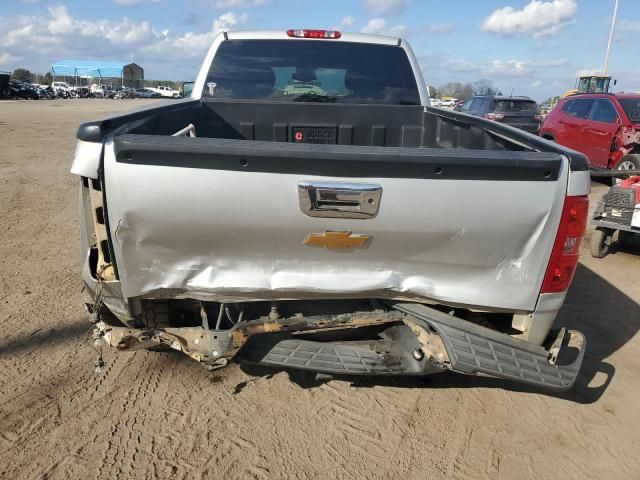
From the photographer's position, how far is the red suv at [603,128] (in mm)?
10109

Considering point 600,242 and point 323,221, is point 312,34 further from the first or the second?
point 600,242

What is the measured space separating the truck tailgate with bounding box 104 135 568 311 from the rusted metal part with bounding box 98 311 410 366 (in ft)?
0.61

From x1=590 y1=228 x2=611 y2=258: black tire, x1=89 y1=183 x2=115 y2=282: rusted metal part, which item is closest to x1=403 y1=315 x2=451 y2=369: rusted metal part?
x1=89 y1=183 x2=115 y2=282: rusted metal part

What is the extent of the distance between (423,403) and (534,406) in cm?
70

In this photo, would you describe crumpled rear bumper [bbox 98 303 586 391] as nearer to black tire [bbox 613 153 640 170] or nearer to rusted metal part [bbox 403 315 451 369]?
rusted metal part [bbox 403 315 451 369]

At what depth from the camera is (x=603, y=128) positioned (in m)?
10.7

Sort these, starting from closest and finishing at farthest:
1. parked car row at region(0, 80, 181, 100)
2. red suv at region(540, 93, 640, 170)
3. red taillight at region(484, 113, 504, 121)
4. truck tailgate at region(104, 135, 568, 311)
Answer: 1. truck tailgate at region(104, 135, 568, 311)
2. red suv at region(540, 93, 640, 170)
3. red taillight at region(484, 113, 504, 121)
4. parked car row at region(0, 80, 181, 100)

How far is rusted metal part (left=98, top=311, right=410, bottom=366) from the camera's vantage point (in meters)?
2.60

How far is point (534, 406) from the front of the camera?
10.6 ft

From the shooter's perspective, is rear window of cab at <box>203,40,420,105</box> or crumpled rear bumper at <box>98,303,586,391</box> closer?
crumpled rear bumper at <box>98,303,586,391</box>

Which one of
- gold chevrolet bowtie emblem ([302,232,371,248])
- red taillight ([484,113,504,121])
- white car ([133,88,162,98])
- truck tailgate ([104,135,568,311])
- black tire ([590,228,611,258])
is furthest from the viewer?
white car ([133,88,162,98])

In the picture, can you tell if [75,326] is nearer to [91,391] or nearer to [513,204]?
[91,391]

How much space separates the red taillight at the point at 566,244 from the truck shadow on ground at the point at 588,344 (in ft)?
2.97

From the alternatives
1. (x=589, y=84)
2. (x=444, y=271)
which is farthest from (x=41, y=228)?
(x=589, y=84)
